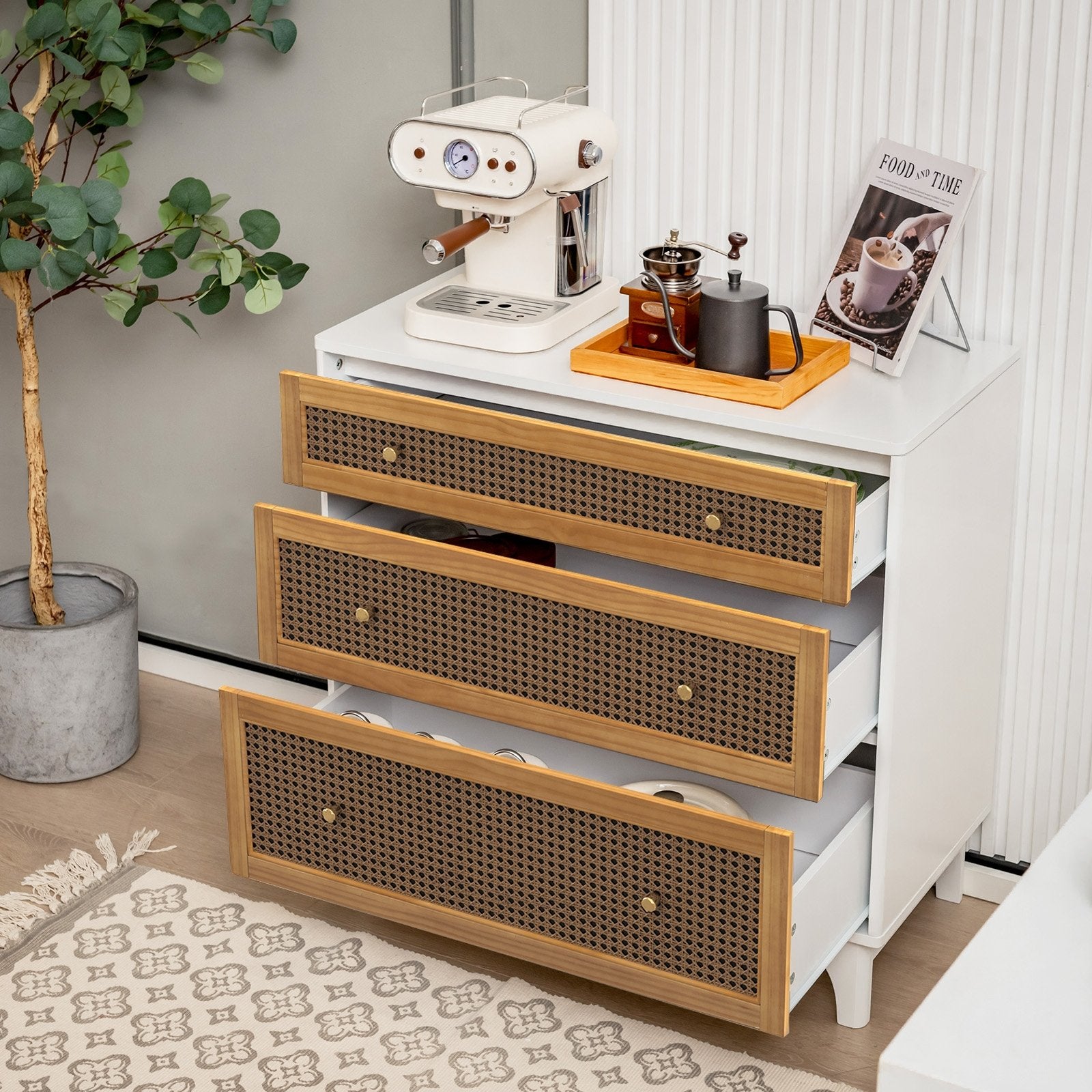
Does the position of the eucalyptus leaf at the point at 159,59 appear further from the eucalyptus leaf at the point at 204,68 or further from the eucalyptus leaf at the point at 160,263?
the eucalyptus leaf at the point at 160,263

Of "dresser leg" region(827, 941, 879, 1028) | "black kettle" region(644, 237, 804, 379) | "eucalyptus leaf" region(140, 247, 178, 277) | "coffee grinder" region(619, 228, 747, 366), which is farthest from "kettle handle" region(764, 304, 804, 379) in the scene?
"eucalyptus leaf" region(140, 247, 178, 277)

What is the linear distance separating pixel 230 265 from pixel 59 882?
880mm

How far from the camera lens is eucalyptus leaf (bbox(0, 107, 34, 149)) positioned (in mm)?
1946

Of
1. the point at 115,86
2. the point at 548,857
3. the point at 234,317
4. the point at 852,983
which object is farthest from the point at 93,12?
the point at 852,983

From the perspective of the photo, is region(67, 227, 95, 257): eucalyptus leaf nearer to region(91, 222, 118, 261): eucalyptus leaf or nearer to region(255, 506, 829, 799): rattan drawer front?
region(91, 222, 118, 261): eucalyptus leaf

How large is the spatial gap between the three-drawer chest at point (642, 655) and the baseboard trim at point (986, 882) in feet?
0.38

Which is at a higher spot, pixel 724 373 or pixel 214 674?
pixel 724 373

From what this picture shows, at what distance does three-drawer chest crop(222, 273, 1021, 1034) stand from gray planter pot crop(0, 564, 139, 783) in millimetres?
530

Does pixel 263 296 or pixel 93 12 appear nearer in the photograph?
pixel 93 12

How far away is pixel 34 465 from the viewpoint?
2316 mm

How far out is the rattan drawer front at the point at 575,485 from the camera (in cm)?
Answer: 159

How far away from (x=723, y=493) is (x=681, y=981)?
0.54 metres

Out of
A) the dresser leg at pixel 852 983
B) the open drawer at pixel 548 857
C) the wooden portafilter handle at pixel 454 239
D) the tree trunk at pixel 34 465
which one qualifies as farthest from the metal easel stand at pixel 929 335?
the tree trunk at pixel 34 465

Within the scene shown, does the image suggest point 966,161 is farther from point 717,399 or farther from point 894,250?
point 717,399
